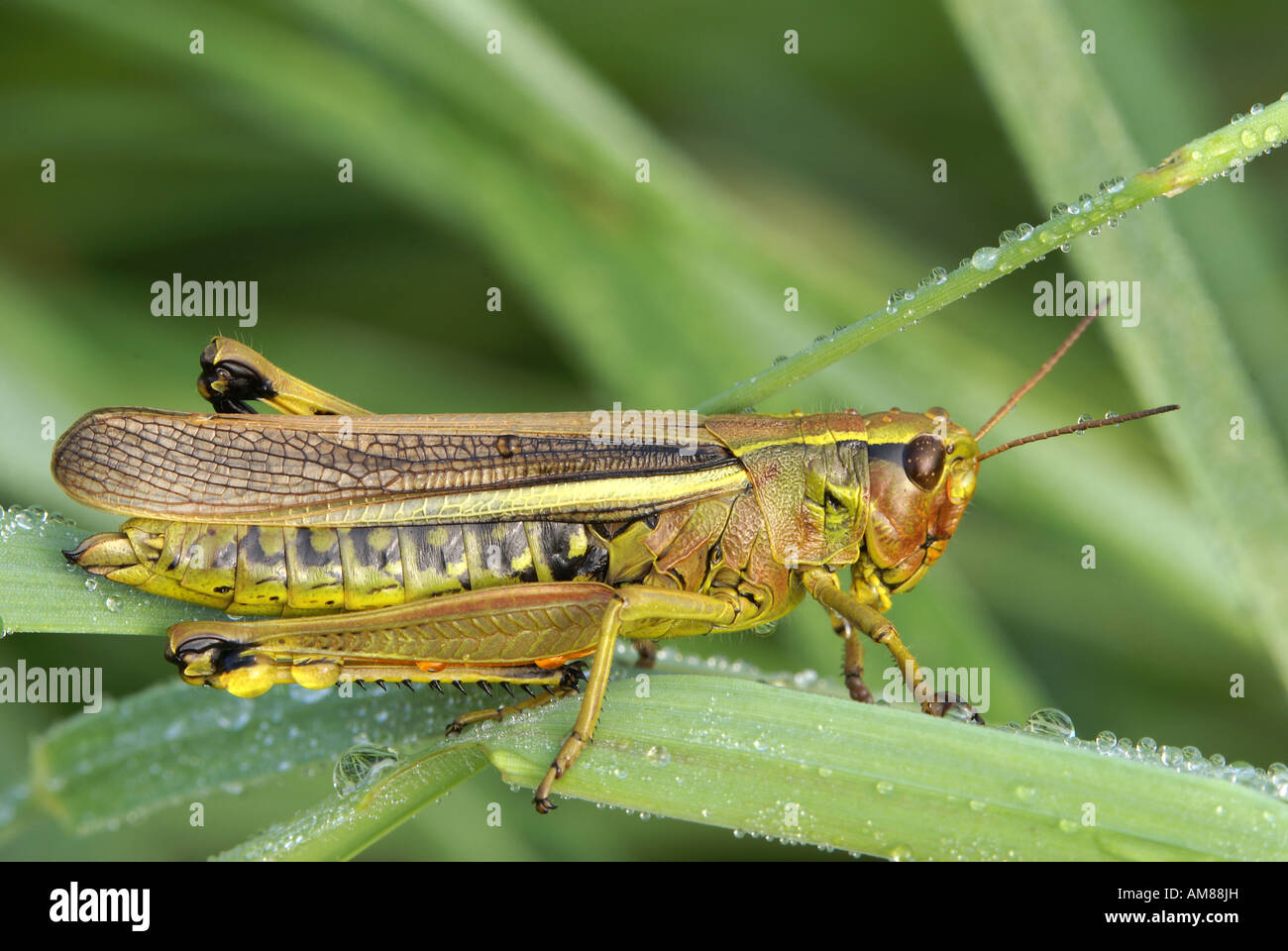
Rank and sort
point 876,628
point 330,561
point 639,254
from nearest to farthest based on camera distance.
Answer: point 330,561 < point 876,628 < point 639,254

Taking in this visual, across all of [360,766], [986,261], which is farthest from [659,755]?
[986,261]

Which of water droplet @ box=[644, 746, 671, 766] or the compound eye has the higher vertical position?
the compound eye

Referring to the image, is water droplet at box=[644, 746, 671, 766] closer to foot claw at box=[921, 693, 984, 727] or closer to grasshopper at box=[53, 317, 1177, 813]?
grasshopper at box=[53, 317, 1177, 813]

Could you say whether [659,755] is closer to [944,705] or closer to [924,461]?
[944,705]

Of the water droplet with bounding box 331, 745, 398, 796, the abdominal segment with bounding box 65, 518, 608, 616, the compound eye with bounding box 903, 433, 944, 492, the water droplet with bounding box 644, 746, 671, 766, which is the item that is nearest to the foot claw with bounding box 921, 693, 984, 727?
the compound eye with bounding box 903, 433, 944, 492

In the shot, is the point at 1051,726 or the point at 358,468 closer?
the point at 1051,726
